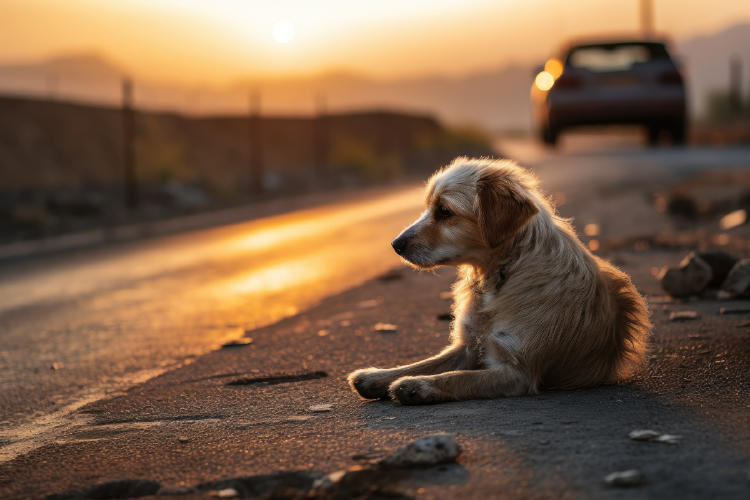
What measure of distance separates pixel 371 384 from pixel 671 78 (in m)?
17.1

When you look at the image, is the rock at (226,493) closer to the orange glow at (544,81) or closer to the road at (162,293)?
the road at (162,293)

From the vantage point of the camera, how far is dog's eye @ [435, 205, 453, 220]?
528 cm

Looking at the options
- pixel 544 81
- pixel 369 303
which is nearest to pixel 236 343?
pixel 369 303

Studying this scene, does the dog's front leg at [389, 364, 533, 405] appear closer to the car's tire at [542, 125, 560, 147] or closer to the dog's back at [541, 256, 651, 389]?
the dog's back at [541, 256, 651, 389]

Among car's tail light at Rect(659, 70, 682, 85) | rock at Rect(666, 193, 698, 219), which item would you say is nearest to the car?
car's tail light at Rect(659, 70, 682, 85)

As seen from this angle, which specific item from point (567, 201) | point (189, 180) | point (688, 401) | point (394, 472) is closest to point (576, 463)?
point (394, 472)

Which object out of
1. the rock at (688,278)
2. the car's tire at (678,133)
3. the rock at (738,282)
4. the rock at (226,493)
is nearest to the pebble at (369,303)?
the rock at (688,278)

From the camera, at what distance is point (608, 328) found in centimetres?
497

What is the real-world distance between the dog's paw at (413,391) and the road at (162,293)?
1764 millimetres

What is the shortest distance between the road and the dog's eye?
2249 mm

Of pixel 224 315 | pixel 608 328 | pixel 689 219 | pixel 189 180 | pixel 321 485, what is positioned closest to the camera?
A: pixel 321 485

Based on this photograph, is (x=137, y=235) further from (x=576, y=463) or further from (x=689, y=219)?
(x=576, y=463)

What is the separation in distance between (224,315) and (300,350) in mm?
2237

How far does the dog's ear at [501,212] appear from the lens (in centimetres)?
487
